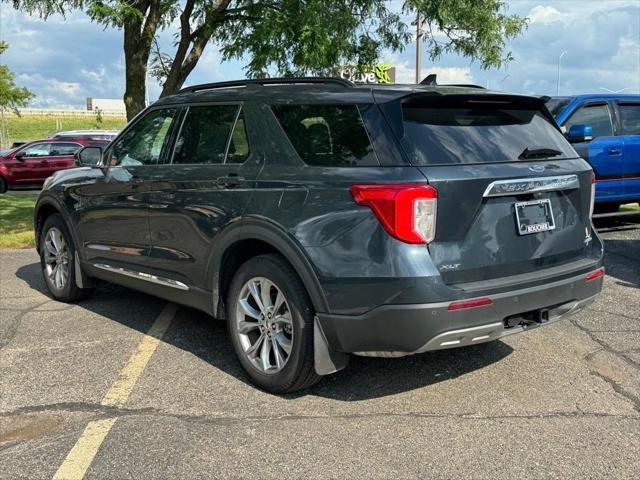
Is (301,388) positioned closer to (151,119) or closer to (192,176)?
(192,176)

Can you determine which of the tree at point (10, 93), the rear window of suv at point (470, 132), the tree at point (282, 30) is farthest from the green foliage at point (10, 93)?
the rear window of suv at point (470, 132)

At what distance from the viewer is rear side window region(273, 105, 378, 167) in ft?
11.8

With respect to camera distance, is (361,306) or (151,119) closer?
(361,306)

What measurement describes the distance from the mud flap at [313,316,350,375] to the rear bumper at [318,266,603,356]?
4 centimetres

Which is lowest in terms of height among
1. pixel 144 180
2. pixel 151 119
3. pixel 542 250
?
pixel 542 250

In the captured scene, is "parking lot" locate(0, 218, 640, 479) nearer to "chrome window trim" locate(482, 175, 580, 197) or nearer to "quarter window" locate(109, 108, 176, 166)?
"chrome window trim" locate(482, 175, 580, 197)

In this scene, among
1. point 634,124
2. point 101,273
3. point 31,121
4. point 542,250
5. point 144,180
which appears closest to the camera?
point 542,250

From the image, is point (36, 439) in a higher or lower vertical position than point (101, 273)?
lower

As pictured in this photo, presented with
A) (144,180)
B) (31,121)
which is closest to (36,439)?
(144,180)

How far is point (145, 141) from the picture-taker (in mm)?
5254

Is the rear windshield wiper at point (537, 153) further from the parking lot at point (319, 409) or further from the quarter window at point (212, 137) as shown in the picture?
the quarter window at point (212, 137)

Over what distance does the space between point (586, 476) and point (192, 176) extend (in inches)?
118

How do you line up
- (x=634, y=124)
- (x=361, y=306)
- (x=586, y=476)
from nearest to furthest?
(x=586, y=476) → (x=361, y=306) → (x=634, y=124)

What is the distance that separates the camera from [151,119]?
527 centimetres
